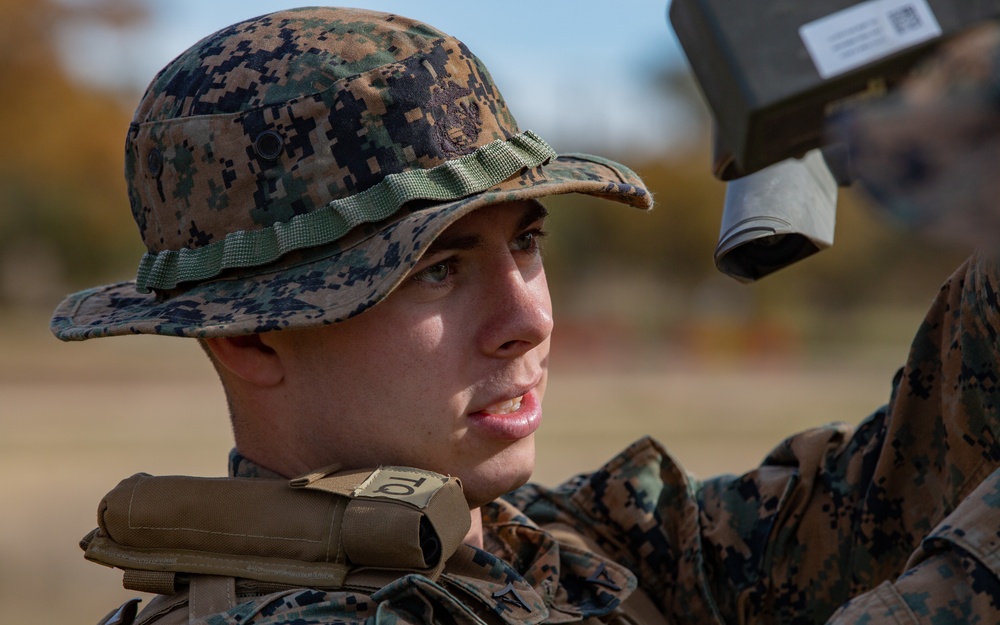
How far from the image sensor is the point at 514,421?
2496mm

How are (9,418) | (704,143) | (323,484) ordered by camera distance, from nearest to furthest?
(323,484) < (9,418) < (704,143)

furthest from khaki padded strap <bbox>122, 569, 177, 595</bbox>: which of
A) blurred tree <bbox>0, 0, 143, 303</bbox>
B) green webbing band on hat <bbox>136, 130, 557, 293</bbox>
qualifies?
blurred tree <bbox>0, 0, 143, 303</bbox>

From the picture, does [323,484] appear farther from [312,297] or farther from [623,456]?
[623,456]

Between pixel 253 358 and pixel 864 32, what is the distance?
1.55 meters

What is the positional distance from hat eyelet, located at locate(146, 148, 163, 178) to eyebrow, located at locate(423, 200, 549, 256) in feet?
2.11

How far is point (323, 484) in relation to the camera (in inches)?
90.7

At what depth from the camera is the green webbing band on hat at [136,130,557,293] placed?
7.82ft

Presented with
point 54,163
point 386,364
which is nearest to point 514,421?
point 386,364

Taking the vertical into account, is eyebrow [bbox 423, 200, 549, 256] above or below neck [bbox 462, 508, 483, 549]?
above

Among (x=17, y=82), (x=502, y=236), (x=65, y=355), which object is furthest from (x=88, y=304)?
(x=17, y=82)

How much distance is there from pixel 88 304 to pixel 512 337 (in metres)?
1.05

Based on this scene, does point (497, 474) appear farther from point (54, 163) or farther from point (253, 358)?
point (54, 163)

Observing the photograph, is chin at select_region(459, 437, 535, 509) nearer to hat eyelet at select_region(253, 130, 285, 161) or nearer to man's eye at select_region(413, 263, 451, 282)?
man's eye at select_region(413, 263, 451, 282)

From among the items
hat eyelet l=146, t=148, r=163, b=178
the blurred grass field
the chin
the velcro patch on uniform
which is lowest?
the blurred grass field
